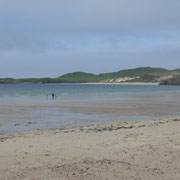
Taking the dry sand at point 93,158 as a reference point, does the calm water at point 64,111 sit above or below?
below

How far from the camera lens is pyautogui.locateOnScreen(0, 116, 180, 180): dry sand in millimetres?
7172

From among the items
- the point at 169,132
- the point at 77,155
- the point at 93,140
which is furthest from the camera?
the point at 169,132

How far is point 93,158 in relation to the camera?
8625mm

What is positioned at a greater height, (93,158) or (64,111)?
(93,158)

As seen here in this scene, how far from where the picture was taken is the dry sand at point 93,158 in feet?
23.5

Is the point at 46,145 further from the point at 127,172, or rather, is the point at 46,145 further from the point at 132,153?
the point at 127,172

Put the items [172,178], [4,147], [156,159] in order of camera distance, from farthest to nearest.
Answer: [4,147]
[156,159]
[172,178]

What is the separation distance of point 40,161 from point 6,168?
100cm

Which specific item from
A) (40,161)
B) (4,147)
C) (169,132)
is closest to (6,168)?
(40,161)

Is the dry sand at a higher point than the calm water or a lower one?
higher

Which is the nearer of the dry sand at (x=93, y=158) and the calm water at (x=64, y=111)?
the dry sand at (x=93, y=158)

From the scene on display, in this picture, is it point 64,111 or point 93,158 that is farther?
point 64,111

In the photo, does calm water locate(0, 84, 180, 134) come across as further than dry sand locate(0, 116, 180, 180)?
Yes

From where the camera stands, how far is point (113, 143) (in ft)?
35.8
